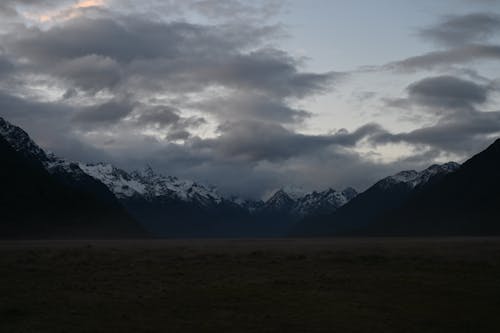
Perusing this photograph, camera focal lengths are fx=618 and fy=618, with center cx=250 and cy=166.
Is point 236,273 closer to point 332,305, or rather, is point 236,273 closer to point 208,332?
point 332,305

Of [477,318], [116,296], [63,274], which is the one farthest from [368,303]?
[63,274]

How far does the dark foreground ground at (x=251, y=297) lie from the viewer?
30078mm

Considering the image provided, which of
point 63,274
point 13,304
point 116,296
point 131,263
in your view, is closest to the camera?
point 13,304

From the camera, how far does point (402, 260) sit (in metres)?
63.7

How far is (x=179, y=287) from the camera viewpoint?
42688 millimetres

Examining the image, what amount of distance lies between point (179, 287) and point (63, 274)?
44.2ft

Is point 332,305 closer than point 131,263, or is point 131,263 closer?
point 332,305

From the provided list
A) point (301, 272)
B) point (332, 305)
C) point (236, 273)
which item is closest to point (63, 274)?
point (236, 273)

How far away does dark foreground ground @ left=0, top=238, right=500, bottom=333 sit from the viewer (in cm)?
3008

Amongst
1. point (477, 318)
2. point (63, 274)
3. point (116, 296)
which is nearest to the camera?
point (477, 318)

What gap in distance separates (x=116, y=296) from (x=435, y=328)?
19.3 metres

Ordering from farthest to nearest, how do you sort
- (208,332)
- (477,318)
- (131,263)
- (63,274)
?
(131,263)
(63,274)
(477,318)
(208,332)

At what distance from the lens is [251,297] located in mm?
38281

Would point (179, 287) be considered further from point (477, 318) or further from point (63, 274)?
point (477, 318)
